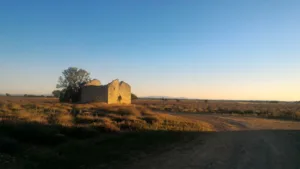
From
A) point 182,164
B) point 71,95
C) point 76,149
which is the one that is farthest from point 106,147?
point 71,95

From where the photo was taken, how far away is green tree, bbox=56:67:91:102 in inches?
2059

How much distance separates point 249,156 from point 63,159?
7.14 metres

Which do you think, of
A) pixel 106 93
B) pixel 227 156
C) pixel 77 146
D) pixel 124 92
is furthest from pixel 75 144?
pixel 124 92

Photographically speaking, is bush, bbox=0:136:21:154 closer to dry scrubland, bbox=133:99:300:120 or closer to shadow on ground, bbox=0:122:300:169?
shadow on ground, bbox=0:122:300:169

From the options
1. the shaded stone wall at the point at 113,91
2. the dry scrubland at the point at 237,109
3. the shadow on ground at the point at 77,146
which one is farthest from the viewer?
the dry scrubland at the point at 237,109

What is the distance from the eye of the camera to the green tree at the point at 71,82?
5230cm

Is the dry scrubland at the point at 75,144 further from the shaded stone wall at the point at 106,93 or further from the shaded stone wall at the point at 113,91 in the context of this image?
the shaded stone wall at the point at 113,91

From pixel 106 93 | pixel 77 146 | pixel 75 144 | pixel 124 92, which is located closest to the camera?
pixel 77 146

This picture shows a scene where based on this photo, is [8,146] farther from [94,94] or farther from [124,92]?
[124,92]

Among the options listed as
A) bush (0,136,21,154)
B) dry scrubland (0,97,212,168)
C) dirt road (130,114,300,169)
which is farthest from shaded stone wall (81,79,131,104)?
bush (0,136,21,154)

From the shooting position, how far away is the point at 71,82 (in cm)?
5438

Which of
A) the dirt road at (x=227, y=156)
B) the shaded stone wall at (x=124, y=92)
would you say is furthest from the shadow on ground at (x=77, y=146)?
the shaded stone wall at (x=124, y=92)

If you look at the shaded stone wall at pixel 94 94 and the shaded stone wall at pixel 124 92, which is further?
the shaded stone wall at pixel 124 92

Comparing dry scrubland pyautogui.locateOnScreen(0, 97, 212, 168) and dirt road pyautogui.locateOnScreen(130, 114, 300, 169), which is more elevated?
dry scrubland pyautogui.locateOnScreen(0, 97, 212, 168)
